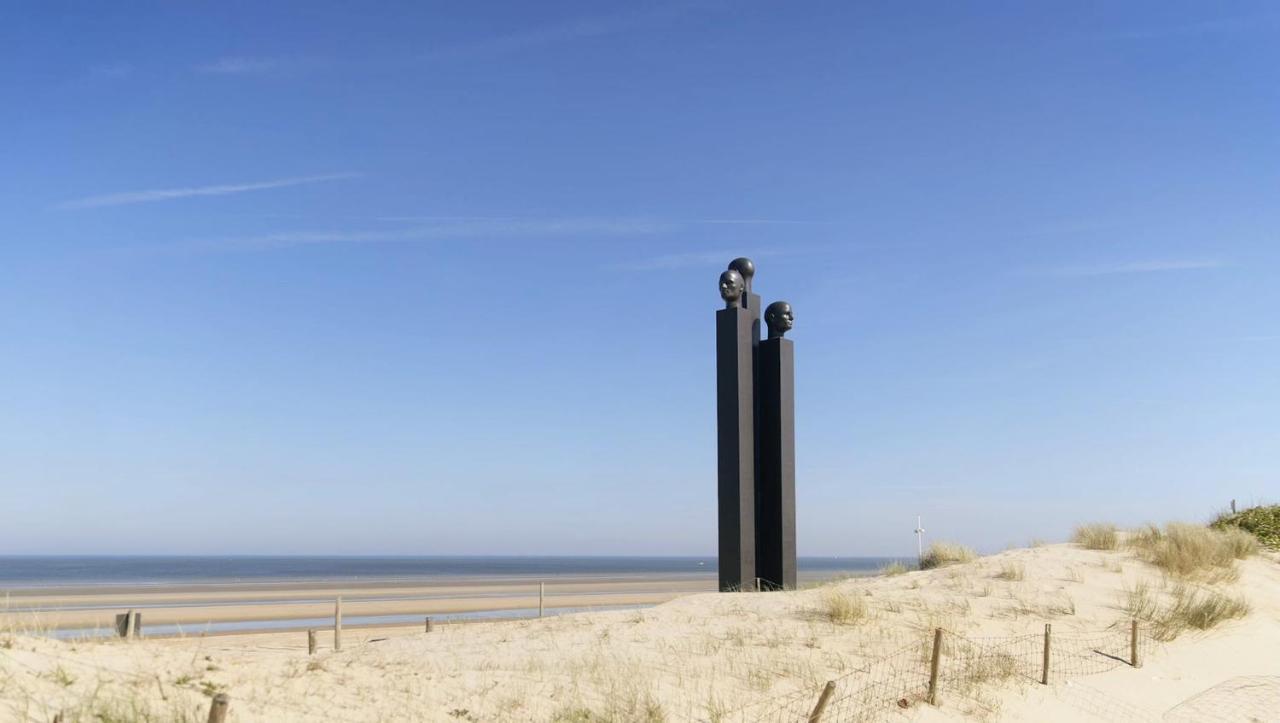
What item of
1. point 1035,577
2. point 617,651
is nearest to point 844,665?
point 617,651

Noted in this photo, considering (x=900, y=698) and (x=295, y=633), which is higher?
(x=900, y=698)

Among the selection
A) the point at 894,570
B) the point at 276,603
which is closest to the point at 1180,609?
the point at 894,570

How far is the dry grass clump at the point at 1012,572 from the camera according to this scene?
56.7ft

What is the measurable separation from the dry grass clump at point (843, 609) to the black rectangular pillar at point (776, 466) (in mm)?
3349

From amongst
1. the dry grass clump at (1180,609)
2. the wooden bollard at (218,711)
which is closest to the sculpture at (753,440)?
the dry grass clump at (1180,609)

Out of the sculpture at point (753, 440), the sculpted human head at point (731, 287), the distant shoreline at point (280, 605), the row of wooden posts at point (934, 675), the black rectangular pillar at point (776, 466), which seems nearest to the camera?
the row of wooden posts at point (934, 675)

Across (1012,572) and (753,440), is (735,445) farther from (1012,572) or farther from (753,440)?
(1012,572)

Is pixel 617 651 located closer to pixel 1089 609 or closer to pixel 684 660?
pixel 684 660

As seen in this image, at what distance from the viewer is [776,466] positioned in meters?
17.8

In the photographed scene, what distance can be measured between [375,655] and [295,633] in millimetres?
13951

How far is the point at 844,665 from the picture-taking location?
11078mm

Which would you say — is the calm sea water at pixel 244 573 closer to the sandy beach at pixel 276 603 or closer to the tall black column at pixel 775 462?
the sandy beach at pixel 276 603

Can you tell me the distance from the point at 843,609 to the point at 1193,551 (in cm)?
1027

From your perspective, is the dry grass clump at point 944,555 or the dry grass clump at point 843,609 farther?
the dry grass clump at point 944,555
